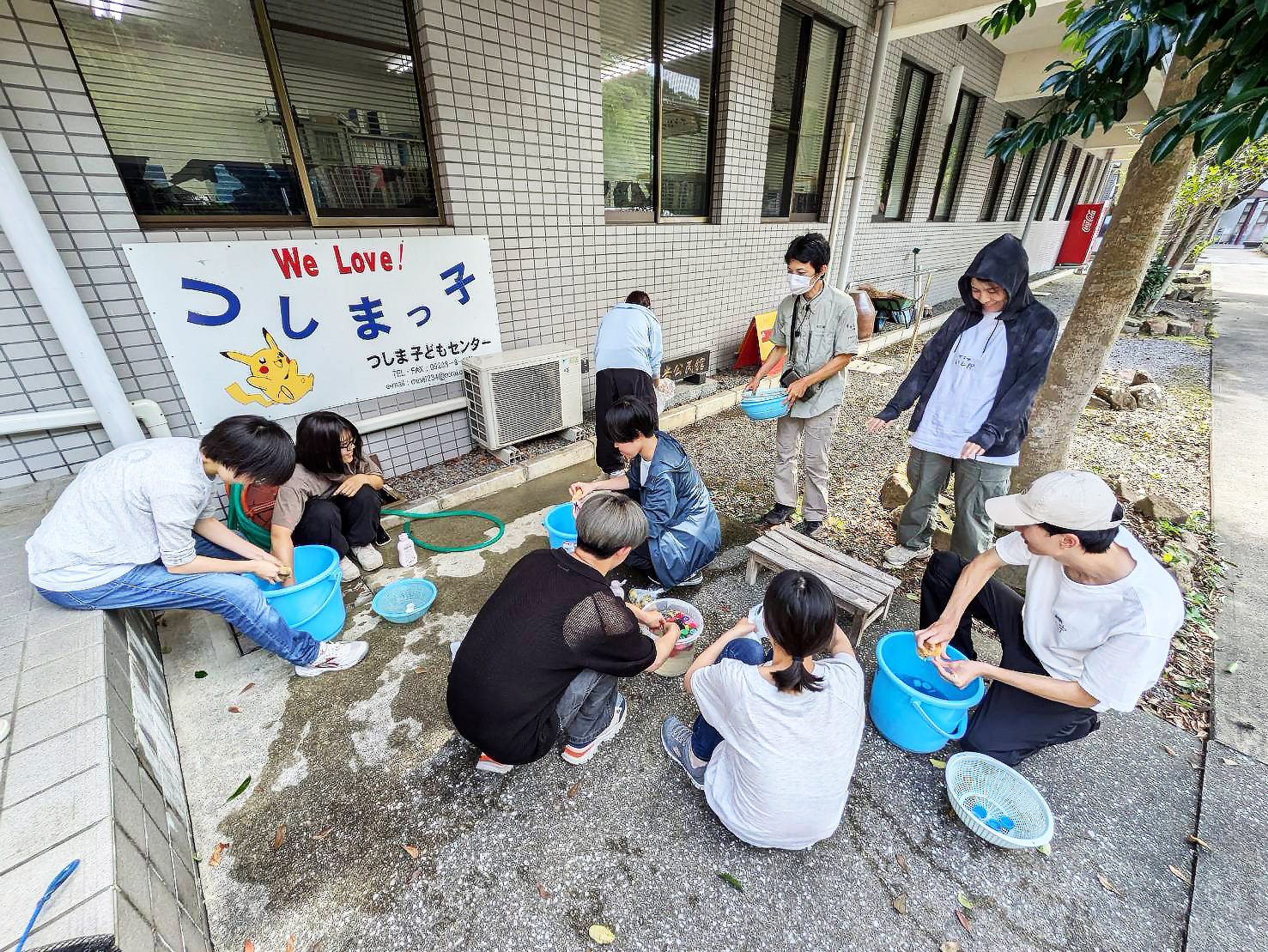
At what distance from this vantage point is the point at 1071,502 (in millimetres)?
1795

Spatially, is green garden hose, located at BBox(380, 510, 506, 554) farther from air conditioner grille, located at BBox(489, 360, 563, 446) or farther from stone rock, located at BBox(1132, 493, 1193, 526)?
stone rock, located at BBox(1132, 493, 1193, 526)

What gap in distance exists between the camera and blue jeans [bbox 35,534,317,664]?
2215 millimetres

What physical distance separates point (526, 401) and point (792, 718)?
12.2 feet

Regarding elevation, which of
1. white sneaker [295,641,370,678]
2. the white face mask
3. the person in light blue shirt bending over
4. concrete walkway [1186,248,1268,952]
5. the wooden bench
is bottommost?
concrete walkway [1186,248,1268,952]

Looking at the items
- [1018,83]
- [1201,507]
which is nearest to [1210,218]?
[1018,83]

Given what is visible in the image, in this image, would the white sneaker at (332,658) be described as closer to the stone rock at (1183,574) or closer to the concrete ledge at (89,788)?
the concrete ledge at (89,788)

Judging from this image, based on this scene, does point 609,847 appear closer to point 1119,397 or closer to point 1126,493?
point 1126,493

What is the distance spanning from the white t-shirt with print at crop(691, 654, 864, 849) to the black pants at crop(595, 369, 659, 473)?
8.50 ft

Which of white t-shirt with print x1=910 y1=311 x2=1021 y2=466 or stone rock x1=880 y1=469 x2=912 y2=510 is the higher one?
white t-shirt with print x1=910 y1=311 x2=1021 y2=466

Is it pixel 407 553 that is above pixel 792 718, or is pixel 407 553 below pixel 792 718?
below

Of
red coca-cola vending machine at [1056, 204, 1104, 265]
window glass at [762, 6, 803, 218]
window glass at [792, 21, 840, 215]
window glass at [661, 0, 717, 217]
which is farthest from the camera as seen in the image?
red coca-cola vending machine at [1056, 204, 1104, 265]

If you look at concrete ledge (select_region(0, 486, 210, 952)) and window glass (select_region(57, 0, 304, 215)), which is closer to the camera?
concrete ledge (select_region(0, 486, 210, 952))

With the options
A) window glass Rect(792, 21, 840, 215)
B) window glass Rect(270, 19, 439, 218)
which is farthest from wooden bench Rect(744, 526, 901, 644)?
window glass Rect(792, 21, 840, 215)

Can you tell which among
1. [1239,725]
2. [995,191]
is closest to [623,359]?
[1239,725]
